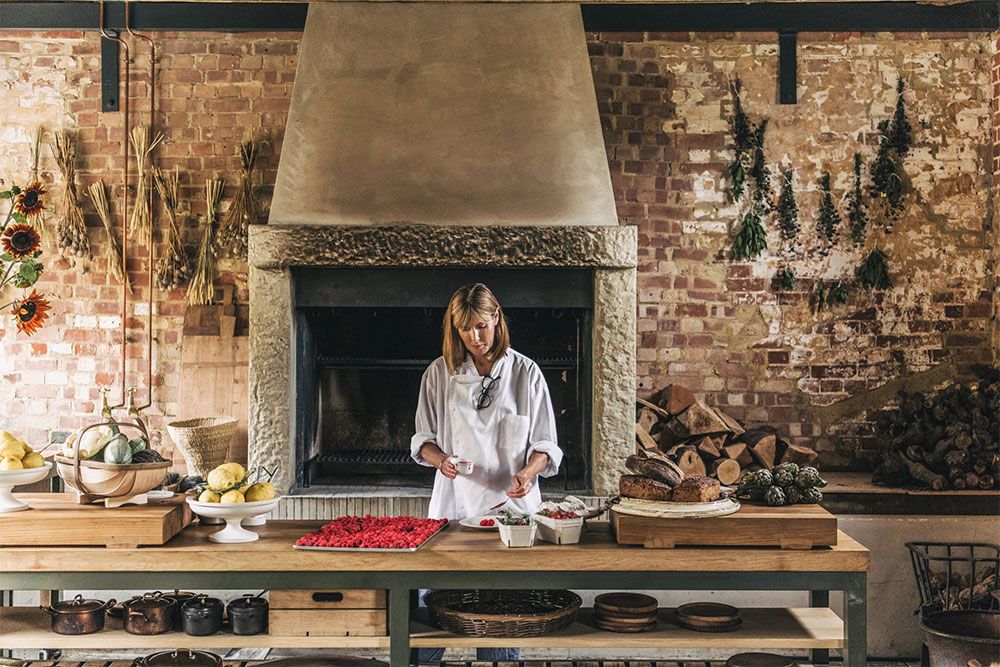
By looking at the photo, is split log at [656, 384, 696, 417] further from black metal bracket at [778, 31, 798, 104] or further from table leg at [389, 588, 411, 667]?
table leg at [389, 588, 411, 667]

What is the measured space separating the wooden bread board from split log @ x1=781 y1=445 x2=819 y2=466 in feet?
7.45

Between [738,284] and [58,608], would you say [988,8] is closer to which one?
[738,284]

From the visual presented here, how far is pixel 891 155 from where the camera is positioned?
5.60m

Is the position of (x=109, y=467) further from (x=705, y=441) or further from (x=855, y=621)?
(x=705, y=441)

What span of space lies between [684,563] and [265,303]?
2.74 m

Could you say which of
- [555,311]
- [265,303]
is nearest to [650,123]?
[555,311]

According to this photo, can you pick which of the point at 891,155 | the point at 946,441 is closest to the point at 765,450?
the point at 946,441

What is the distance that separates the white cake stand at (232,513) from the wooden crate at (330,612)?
222 millimetres

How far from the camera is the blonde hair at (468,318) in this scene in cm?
369

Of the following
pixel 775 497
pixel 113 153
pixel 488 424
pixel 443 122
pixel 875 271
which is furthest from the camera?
pixel 113 153

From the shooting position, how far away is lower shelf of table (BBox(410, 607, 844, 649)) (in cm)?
296

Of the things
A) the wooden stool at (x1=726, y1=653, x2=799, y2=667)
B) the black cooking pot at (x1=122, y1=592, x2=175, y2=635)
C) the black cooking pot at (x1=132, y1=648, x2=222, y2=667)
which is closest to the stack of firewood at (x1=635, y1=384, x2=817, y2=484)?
the wooden stool at (x1=726, y1=653, x2=799, y2=667)

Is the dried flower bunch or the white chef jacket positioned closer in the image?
the dried flower bunch

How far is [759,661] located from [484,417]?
1.38 m
